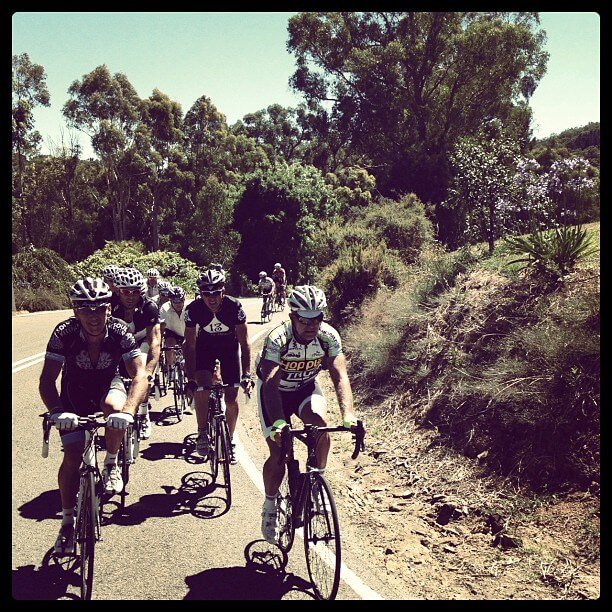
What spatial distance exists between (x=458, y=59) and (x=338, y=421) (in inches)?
1287

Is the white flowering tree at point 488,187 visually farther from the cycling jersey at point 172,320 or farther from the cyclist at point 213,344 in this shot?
the cyclist at point 213,344

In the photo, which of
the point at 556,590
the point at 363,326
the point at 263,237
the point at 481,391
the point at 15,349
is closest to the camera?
the point at 556,590

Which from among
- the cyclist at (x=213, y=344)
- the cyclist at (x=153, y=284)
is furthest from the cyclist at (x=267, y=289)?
the cyclist at (x=213, y=344)

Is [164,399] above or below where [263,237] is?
below

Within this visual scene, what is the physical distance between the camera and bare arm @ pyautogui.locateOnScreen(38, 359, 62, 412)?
17.0 feet

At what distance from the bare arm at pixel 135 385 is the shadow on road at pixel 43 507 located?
2.05m

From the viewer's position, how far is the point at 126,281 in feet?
26.9

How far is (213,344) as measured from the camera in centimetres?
775

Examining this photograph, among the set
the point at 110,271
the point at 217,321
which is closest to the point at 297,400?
the point at 217,321

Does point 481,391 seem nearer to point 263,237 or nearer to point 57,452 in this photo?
point 57,452

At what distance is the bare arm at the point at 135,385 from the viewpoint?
5.21m

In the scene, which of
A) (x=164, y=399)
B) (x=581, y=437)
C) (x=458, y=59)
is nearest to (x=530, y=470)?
(x=581, y=437)

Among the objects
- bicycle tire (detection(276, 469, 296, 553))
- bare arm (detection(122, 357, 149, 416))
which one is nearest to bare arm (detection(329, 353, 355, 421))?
bicycle tire (detection(276, 469, 296, 553))

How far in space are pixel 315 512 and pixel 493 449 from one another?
10.1 feet
